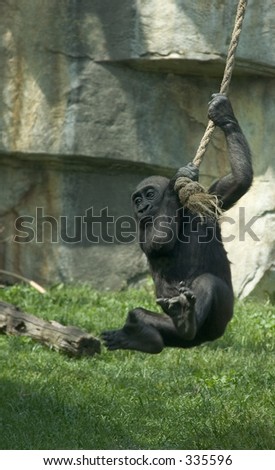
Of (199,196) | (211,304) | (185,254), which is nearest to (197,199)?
(199,196)

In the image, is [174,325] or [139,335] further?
[139,335]

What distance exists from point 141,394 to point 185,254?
988mm

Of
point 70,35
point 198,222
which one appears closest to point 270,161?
point 70,35

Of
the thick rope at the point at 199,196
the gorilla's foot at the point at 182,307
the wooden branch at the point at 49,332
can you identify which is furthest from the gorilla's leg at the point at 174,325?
the wooden branch at the point at 49,332

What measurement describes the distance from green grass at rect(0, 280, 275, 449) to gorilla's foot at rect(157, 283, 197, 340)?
0.56 m

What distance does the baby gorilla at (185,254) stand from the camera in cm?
510

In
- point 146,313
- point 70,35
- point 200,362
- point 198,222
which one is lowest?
point 200,362

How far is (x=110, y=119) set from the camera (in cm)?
896

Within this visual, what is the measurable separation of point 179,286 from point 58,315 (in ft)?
9.34

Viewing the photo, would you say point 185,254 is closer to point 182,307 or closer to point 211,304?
point 211,304

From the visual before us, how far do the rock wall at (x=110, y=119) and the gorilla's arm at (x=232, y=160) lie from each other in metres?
3.07

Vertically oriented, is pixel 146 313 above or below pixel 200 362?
above
